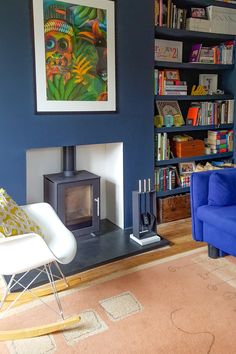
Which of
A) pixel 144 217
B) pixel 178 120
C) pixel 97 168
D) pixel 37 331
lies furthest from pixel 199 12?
pixel 37 331

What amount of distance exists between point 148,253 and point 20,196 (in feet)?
3.87

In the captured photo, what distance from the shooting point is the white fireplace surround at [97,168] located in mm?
3113

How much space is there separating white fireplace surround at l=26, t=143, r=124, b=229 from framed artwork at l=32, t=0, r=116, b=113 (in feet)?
1.68

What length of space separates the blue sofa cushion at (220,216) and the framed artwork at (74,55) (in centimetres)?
125

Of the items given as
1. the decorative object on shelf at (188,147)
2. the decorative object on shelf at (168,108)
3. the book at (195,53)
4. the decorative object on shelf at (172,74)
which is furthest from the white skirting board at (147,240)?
the book at (195,53)

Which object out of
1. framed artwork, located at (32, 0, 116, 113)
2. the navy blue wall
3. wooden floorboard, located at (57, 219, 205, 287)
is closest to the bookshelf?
the navy blue wall

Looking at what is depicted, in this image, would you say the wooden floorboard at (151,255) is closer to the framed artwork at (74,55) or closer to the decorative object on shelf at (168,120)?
the decorative object on shelf at (168,120)

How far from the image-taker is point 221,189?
2.62 m

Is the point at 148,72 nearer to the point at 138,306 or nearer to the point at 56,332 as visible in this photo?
the point at 138,306

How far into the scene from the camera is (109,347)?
1759mm

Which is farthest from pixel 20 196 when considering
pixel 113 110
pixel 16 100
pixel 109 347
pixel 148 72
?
pixel 148 72

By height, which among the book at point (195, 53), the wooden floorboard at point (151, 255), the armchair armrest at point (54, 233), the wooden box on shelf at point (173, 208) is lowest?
the wooden floorboard at point (151, 255)

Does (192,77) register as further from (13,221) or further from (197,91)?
(13,221)

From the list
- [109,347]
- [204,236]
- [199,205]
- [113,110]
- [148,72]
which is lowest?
[109,347]
